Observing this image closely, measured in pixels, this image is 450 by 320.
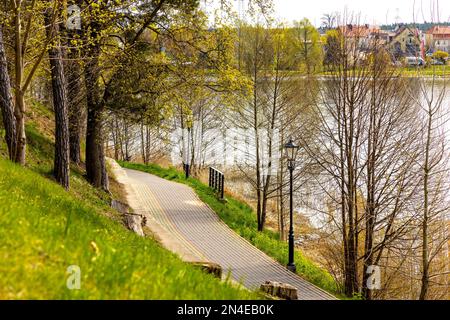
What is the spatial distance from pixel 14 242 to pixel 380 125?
12.6 m

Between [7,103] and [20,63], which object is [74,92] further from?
[20,63]

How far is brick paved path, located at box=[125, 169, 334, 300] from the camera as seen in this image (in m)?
15.4

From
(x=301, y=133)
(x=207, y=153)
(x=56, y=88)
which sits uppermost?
(x=56, y=88)

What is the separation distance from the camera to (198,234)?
19.0m

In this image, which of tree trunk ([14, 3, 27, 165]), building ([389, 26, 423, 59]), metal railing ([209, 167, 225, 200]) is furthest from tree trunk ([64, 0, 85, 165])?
building ([389, 26, 423, 59])

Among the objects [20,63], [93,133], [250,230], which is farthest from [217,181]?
[20,63]

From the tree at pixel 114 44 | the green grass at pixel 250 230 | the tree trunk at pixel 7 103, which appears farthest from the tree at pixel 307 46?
the tree trunk at pixel 7 103

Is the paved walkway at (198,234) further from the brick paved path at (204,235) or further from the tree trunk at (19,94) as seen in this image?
the tree trunk at (19,94)
